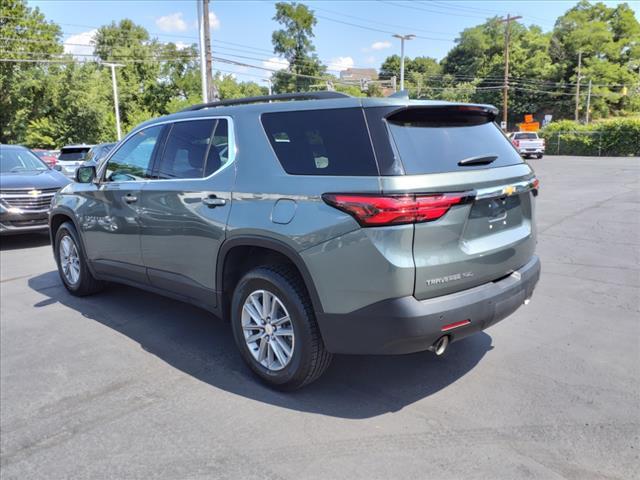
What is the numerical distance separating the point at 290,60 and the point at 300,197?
61.1 m

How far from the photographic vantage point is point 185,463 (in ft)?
8.89

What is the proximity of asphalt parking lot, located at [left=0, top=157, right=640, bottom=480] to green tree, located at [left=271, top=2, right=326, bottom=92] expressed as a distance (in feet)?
186

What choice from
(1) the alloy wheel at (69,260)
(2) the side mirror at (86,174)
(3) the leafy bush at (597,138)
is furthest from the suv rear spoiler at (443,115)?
(3) the leafy bush at (597,138)

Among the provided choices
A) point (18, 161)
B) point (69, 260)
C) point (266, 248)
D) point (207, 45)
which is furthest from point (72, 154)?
point (266, 248)

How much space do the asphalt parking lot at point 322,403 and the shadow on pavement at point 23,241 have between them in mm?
4286

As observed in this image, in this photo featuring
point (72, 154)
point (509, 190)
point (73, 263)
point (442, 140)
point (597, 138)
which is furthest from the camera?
point (597, 138)

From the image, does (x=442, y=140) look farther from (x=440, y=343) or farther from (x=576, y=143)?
(x=576, y=143)

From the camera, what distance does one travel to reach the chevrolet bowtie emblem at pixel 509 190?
3.21m

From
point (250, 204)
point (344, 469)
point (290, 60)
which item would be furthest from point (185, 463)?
point (290, 60)

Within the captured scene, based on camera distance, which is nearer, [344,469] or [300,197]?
[344,469]

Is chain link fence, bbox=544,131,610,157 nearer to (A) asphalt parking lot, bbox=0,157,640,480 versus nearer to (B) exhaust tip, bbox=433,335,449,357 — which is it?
(A) asphalt parking lot, bbox=0,157,640,480

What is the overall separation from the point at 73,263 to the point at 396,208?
442 centimetres

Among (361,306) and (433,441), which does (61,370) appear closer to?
(361,306)

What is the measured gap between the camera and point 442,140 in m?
3.10
